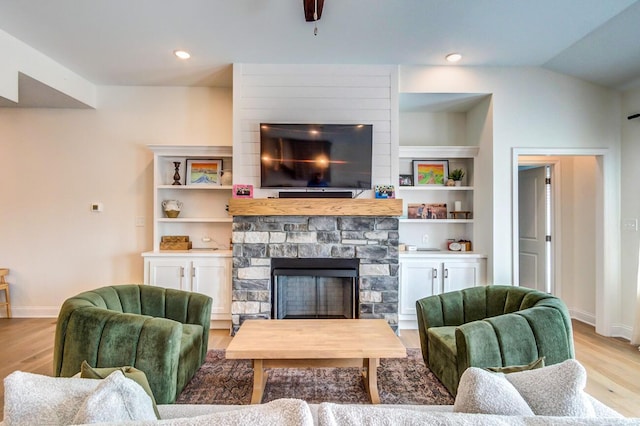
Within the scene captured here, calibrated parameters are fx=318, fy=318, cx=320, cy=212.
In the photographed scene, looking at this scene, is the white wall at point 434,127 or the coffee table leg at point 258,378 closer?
the coffee table leg at point 258,378

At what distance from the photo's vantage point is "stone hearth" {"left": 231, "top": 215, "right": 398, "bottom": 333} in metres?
3.38

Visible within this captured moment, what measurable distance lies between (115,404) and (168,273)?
2954 millimetres

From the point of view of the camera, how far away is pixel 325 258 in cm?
341

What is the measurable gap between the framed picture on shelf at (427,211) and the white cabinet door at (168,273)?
109 inches

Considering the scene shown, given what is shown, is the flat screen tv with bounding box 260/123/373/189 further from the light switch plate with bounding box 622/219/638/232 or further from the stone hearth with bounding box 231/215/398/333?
the light switch plate with bounding box 622/219/638/232

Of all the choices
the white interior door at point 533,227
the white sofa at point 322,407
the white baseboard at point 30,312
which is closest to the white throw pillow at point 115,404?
the white sofa at point 322,407

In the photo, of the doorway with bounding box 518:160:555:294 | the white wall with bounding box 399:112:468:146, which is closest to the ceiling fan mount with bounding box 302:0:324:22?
the white wall with bounding box 399:112:468:146

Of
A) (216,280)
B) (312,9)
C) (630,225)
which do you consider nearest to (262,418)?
(312,9)

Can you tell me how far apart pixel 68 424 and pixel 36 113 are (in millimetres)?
4623

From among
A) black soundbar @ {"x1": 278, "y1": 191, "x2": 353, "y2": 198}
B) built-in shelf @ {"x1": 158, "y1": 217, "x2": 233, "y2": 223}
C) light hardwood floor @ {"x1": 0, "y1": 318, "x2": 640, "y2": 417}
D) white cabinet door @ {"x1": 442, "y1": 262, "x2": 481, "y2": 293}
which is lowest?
light hardwood floor @ {"x1": 0, "y1": 318, "x2": 640, "y2": 417}

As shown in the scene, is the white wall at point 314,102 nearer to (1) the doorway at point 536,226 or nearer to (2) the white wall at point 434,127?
(2) the white wall at point 434,127

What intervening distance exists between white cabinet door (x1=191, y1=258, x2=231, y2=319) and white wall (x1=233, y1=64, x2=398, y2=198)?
922 millimetres

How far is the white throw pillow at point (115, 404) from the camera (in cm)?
A: 79

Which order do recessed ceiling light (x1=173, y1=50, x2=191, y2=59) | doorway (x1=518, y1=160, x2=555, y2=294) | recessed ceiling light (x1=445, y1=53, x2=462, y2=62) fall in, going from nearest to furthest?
recessed ceiling light (x1=173, y1=50, x2=191, y2=59) < recessed ceiling light (x1=445, y1=53, x2=462, y2=62) < doorway (x1=518, y1=160, x2=555, y2=294)
